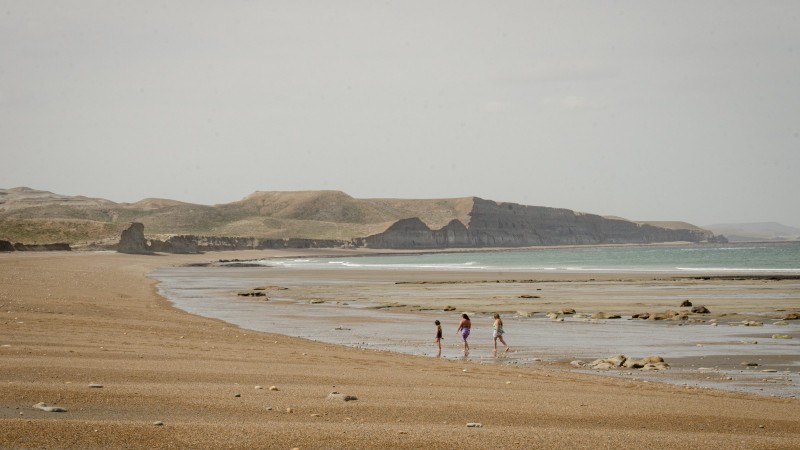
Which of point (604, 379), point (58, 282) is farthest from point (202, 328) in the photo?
point (58, 282)

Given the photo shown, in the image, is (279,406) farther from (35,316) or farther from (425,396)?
(35,316)

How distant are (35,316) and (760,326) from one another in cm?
2212

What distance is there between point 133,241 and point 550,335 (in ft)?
367

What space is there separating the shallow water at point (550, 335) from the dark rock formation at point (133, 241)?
83938 millimetres

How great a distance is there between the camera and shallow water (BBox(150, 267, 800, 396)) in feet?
58.1

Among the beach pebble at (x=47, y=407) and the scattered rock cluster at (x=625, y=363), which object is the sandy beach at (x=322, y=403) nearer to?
the beach pebble at (x=47, y=407)

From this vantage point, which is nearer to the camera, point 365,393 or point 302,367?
point 365,393

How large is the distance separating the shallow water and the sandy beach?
2.36 m

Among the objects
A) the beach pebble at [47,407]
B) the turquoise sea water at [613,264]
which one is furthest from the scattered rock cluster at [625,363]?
the turquoise sea water at [613,264]

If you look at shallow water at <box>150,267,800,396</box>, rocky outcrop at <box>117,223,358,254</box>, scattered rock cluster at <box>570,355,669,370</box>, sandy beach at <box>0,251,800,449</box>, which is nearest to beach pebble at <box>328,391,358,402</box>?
sandy beach at <box>0,251,800,449</box>

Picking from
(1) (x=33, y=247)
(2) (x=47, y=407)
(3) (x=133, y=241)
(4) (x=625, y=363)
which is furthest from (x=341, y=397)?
(3) (x=133, y=241)

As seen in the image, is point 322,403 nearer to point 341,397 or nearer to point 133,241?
point 341,397

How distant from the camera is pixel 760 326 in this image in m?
27.4

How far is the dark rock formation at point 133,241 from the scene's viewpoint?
124000 millimetres
